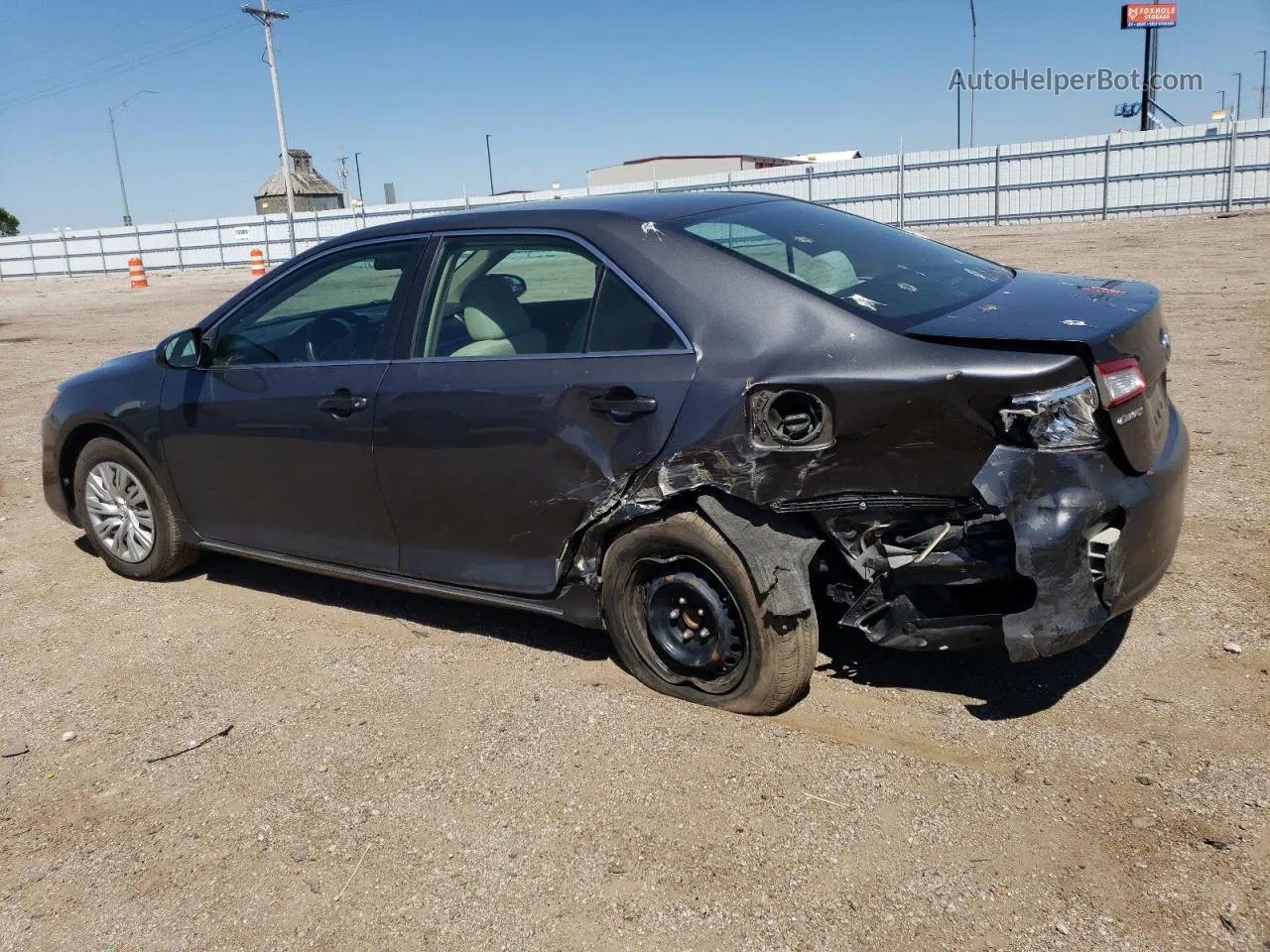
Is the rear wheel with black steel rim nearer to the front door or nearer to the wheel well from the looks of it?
the front door

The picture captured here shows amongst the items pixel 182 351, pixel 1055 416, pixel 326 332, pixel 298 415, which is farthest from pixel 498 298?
pixel 1055 416

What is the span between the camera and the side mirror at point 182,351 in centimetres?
473

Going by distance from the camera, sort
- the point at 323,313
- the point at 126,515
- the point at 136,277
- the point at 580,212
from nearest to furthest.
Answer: the point at 580,212 < the point at 323,313 < the point at 126,515 < the point at 136,277

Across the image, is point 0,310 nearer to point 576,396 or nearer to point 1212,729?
point 576,396

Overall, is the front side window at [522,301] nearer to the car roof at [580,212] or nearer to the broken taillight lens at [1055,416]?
the car roof at [580,212]

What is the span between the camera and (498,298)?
13.4ft

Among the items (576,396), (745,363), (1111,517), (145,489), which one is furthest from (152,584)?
(1111,517)

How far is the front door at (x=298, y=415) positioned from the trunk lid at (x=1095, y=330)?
2183 millimetres

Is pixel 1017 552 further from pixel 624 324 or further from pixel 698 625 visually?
pixel 624 324

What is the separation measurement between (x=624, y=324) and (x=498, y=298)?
707 millimetres

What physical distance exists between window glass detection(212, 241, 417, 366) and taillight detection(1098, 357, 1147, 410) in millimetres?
2580

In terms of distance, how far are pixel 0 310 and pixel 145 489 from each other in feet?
76.4

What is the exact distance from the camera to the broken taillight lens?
115 inches

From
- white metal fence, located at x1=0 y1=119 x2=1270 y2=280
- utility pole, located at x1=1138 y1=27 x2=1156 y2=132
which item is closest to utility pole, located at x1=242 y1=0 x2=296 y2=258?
white metal fence, located at x1=0 y1=119 x2=1270 y2=280
